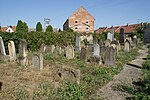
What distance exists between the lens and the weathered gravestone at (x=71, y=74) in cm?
625

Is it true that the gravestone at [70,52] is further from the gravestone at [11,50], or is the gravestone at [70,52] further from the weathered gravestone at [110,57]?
the gravestone at [11,50]

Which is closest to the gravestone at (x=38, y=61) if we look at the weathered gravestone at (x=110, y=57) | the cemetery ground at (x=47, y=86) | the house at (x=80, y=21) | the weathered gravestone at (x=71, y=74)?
the cemetery ground at (x=47, y=86)

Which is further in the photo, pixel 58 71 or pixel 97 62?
pixel 97 62

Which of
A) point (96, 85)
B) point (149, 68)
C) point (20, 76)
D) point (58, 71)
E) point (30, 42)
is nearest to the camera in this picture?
point (96, 85)

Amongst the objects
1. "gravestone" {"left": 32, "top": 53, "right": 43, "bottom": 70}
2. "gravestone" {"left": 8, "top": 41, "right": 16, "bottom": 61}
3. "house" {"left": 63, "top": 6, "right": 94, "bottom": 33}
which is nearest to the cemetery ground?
"gravestone" {"left": 32, "top": 53, "right": 43, "bottom": 70}

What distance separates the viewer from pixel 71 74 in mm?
6469

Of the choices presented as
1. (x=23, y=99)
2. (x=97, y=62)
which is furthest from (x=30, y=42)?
(x=23, y=99)

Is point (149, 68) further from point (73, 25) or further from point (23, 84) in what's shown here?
point (73, 25)

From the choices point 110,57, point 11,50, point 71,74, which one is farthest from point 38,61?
point 110,57

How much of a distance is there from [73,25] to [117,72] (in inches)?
1627

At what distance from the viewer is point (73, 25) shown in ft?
161

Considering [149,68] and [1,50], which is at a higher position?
[1,50]

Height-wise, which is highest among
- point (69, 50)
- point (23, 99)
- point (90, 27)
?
point (90, 27)

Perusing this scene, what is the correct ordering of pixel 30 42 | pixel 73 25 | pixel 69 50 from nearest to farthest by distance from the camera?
pixel 69 50 → pixel 30 42 → pixel 73 25
